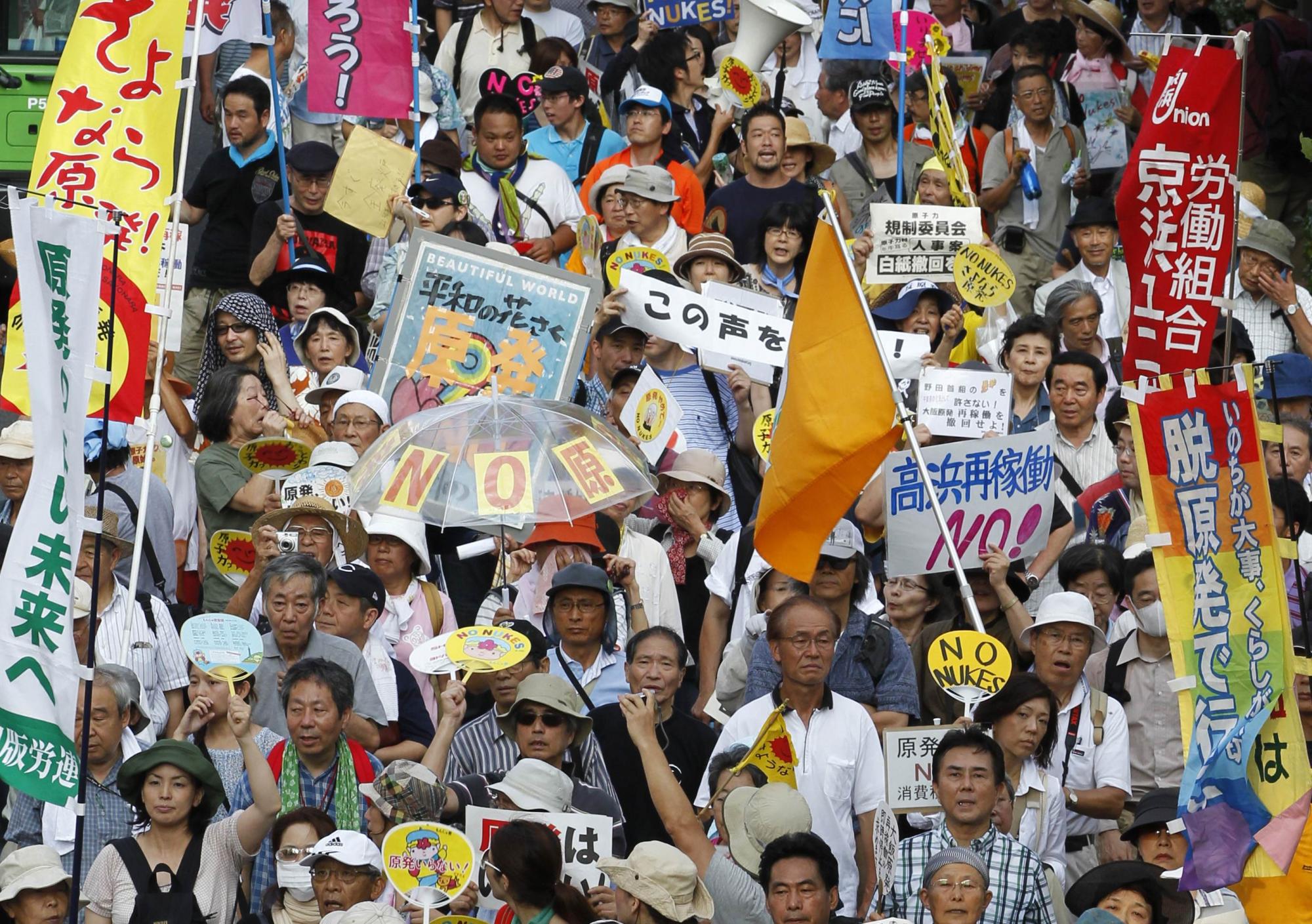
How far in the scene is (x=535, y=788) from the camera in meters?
8.98

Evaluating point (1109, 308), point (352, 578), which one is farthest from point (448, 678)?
point (1109, 308)

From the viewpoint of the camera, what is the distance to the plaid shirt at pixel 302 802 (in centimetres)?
882

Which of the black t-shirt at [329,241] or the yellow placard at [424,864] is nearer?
the yellow placard at [424,864]

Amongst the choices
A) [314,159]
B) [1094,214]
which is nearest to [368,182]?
[314,159]

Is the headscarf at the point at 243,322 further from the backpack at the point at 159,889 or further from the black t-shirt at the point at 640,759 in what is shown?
the backpack at the point at 159,889

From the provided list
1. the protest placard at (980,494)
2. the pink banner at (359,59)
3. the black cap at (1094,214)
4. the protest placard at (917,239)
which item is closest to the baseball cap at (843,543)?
the protest placard at (980,494)

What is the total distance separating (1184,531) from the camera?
27.8ft

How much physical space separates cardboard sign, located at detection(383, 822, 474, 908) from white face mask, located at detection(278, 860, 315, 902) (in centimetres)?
31

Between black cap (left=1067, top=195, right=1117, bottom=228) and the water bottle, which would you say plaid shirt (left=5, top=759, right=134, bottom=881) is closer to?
black cap (left=1067, top=195, right=1117, bottom=228)

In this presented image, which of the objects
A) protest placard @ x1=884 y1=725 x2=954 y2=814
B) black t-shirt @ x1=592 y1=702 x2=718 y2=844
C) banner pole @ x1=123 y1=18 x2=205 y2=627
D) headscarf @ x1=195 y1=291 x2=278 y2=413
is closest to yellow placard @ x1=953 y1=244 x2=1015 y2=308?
headscarf @ x1=195 y1=291 x2=278 y2=413

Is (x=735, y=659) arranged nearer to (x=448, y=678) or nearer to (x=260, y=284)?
(x=448, y=678)

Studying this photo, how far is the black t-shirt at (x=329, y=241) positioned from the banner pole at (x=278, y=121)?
0.16 ft

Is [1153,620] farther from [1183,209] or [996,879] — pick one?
[1183,209]

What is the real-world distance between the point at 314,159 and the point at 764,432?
356cm
